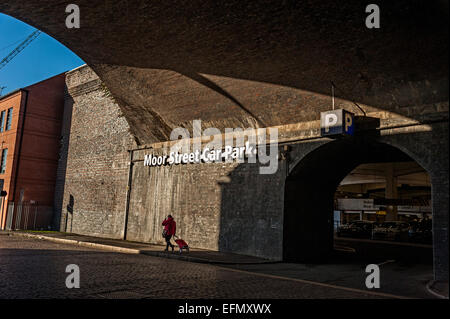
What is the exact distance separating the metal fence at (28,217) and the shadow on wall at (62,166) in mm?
693

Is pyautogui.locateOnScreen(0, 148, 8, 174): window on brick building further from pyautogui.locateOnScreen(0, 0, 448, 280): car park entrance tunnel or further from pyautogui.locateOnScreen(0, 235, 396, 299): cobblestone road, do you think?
pyautogui.locateOnScreen(0, 235, 396, 299): cobblestone road

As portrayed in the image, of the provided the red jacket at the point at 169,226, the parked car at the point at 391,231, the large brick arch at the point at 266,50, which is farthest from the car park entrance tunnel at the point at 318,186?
the parked car at the point at 391,231

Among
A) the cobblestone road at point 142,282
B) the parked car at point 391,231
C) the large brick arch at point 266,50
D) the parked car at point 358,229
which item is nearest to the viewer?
the cobblestone road at point 142,282

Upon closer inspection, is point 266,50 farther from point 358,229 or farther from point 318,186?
point 358,229

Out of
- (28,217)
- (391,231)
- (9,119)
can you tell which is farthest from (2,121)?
(391,231)

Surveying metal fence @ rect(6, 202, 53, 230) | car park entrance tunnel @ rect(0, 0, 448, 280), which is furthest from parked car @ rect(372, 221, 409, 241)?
Answer: metal fence @ rect(6, 202, 53, 230)

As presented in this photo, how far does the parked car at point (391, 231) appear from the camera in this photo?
29.1 meters

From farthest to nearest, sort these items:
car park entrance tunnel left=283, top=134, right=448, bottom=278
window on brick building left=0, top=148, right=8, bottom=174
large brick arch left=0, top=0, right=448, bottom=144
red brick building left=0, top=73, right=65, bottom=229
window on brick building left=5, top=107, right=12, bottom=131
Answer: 1. window on brick building left=5, top=107, right=12, bottom=131
2. window on brick building left=0, top=148, right=8, bottom=174
3. red brick building left=0, top=73, right=65, bottom=229
4. car park entrance tunnel left=283, top=134, right=448, bottom=278
5. large brick arch left=0, top=0, right=448, bottom=144

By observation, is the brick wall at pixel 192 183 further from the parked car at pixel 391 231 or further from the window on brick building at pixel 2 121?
the parked car at pixel 391 231

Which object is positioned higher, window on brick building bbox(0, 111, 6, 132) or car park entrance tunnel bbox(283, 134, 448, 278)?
window on brick building bbox(0, 111, 6, 132)

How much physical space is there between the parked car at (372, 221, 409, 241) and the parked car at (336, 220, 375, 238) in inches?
46.1

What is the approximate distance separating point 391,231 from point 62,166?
25.7 metres

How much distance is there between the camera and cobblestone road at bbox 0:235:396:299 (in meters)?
7.59

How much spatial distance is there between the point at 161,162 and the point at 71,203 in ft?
32.8
